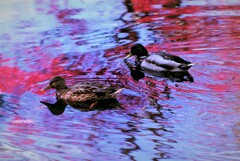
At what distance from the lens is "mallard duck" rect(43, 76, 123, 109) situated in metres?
8.31

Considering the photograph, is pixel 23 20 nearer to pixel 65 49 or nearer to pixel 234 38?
pixel 65 49

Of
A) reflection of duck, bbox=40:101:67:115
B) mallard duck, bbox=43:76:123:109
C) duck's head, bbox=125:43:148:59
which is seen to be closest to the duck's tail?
mallard duck, bbox=43:76:123:109

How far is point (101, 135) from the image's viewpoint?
22.9ft

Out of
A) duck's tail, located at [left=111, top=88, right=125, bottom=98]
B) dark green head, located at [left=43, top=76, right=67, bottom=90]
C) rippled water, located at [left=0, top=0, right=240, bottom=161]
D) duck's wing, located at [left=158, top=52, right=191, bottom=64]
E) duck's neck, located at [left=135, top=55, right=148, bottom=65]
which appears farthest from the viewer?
duck's neck, located at [left=135, top=55, right=148, bottom=65]

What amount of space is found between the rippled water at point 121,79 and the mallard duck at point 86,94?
0.68 ft

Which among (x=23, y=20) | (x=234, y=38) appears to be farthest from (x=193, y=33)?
(x=23, y=20)

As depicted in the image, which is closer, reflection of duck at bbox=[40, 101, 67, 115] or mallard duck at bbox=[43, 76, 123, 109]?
reflection of duck at bbox=[40, 101, 67, 115]

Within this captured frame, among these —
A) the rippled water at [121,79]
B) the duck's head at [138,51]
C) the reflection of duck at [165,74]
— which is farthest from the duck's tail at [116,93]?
the duck's head at [138,51]

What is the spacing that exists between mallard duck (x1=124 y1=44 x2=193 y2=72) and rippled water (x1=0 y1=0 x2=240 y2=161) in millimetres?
218

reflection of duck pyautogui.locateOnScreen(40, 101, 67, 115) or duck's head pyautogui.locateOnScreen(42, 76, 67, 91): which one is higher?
duck's head pyautogui.locateOnScreen(42, 76, 67, 91)

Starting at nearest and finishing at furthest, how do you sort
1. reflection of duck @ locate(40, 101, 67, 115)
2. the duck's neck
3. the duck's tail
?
reflection of duck @ locate(40, 101, 67, 115)
the duck's tail
the duck's neck

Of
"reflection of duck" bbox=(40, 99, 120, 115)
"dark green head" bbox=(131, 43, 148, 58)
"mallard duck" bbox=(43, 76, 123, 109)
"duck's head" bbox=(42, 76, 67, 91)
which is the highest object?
"dark green head" bbox=(131, 43, 148, 58)

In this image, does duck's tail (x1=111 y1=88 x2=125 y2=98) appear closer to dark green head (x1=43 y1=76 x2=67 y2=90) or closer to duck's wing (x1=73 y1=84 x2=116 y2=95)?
duck's wing (x1=73 y1=84 x2=116 y2=95)

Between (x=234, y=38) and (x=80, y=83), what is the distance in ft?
11.9
